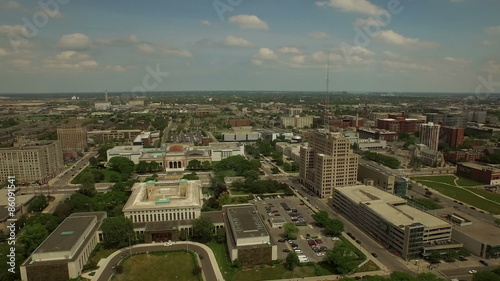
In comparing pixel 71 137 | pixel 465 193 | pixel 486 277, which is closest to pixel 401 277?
pixel 486 277

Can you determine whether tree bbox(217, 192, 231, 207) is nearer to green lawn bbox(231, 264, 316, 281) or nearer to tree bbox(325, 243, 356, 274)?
green lawn bbox(231, 264, 316, 281)

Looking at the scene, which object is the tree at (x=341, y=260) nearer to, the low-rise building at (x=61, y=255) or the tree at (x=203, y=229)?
the tree at (x=203, y=229)

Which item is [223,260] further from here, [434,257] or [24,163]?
[24,163]

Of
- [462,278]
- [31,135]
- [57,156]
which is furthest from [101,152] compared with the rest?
[462,278]

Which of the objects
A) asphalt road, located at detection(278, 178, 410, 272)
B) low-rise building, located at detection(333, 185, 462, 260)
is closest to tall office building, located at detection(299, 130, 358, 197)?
asphalt road, located at detection(278, 178, 410, 272)

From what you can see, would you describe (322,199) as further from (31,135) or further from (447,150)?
(31,135)

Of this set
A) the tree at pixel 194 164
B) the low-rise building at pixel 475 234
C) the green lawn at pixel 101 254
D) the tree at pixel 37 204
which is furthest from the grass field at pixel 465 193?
the tree at pixel 37 204
